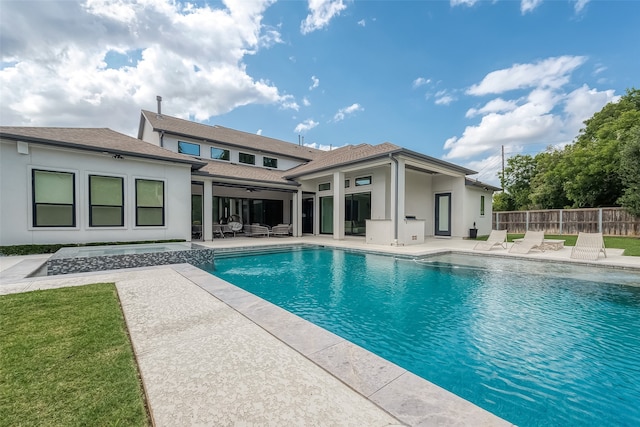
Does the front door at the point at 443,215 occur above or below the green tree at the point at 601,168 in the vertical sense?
below

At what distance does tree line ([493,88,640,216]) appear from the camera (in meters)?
13.8

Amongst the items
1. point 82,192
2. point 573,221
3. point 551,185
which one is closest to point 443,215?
point 573,221

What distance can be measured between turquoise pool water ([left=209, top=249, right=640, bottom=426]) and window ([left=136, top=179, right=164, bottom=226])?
17.8 ft

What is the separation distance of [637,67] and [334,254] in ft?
80.5

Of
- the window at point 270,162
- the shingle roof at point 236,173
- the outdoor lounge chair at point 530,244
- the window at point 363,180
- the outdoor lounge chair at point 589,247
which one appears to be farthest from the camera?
the window at point 270,162

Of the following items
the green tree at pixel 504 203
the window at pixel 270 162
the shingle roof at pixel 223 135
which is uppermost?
the shingle roof at pixel 223 135

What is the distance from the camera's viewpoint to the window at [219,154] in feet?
60.5

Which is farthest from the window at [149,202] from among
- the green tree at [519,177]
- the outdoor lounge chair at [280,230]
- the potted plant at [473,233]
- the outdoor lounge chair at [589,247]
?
the green tree at [519,177]

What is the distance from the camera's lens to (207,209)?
47.6ft

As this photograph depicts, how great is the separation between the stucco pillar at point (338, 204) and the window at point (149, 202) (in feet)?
28.3

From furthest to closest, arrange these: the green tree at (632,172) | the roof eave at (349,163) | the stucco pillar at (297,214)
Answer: the stucco pillar at (297,214) < the green tree at (632,172) < the roof eave at (349,163)

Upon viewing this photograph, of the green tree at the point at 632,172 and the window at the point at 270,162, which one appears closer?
the green tree at the point at 632,172

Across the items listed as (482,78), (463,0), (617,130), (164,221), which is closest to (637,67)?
(617,130)

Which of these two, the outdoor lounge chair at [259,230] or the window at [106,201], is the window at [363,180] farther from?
the window at [106,201]
